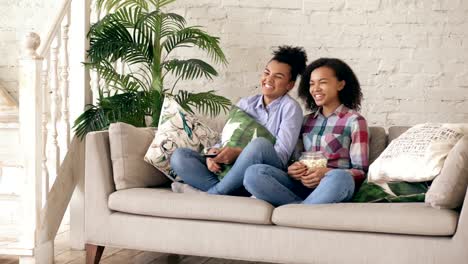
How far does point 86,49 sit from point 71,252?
1076mm

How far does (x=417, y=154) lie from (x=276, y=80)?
857 millimetres

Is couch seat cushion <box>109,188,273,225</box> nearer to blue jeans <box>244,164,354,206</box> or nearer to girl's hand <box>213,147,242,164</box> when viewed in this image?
blue jeans <box>244,164,354,206</box>

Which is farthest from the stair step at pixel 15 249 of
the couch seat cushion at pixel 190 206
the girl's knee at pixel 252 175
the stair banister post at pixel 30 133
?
the girl's knee at pixel 252 175

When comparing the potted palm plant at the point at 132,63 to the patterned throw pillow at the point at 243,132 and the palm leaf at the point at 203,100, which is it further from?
the patterned throw pillow at the point at 243,132

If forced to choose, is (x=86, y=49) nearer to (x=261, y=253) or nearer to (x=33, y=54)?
(x=33, y=54)

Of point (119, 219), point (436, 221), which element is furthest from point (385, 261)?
point (119, 219)

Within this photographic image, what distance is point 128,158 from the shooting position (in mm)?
3867

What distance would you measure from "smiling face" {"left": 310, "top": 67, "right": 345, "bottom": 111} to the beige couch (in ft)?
0.82

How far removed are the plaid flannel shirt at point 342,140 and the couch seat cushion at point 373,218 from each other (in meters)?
0.32

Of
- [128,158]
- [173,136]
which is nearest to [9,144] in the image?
[128,158]

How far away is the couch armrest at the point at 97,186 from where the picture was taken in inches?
149

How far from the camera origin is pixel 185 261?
419cm

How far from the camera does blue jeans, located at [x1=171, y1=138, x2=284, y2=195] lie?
3688 mm

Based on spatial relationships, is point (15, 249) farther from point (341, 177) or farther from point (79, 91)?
point (341, 177)
